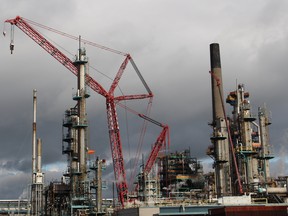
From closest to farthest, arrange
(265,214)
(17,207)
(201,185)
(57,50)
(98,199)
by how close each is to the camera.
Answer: (265,214)
(98,199)
(57,50)
(201,185)
(17,207)

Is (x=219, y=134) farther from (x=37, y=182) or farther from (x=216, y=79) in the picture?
(x=37, y=182)

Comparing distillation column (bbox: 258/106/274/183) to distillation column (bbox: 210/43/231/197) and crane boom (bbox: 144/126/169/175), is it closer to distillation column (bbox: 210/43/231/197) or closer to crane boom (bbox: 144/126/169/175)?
distillation column (bbox: 210/43/231/197)

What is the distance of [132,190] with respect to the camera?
154875mm

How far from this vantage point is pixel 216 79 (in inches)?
5812

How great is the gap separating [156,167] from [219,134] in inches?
1144

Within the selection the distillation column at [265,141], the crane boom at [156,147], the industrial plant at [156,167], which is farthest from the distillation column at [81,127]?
the distillation column at [265,141]

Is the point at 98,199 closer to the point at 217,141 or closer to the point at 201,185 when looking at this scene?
the point at 217,141

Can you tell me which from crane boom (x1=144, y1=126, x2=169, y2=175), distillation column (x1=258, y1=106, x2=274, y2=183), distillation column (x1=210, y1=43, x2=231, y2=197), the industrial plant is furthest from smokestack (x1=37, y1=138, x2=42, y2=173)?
distillation column (x1=258, y1=106, x2=274, y2=183)

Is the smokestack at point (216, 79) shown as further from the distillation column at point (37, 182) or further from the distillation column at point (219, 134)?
the distillation column at point (37, 182)

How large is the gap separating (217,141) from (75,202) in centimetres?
4103

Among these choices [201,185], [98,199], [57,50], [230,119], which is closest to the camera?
[98,199]

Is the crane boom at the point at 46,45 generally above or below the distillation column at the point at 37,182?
above

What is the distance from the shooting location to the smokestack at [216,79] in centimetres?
14725

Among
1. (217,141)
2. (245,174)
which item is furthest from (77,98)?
(245,174)
